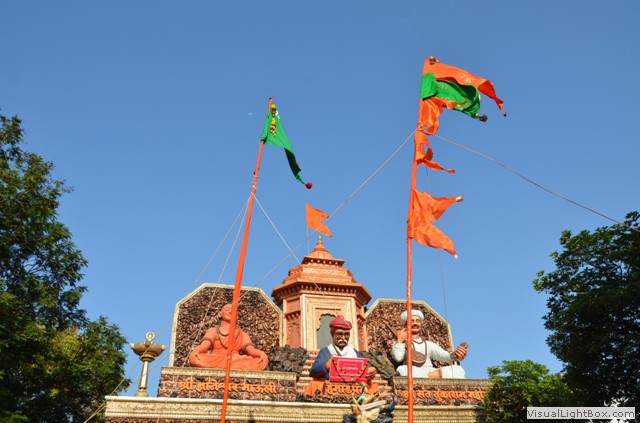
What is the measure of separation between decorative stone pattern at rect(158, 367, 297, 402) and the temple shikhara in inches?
0.9

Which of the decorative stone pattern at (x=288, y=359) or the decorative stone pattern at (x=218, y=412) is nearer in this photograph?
the decorative stone pattern at (x=218, y=412)

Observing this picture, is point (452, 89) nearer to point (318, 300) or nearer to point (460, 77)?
point (460, 77)

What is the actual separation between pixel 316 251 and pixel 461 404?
8.44m

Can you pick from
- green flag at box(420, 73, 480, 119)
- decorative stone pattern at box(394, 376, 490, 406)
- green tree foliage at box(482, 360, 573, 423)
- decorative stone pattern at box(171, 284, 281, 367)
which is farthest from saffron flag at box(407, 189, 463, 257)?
decorative stone pattern at box(171, 284, 281, 367)

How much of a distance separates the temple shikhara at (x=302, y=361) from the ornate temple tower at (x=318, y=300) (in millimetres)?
37

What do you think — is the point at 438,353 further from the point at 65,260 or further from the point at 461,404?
the point at 65,260

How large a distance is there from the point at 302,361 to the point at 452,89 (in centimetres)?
939

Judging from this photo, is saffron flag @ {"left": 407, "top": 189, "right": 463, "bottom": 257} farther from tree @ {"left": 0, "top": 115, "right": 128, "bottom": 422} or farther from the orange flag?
tree @ {"left": 0, "top": 115, "right": 128, "bottom": 422}

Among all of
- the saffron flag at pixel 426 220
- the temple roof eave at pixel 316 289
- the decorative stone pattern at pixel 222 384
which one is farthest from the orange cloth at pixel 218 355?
the saffron flag at pixel 426 220

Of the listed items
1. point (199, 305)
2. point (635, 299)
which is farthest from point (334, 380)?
point (635, 299)

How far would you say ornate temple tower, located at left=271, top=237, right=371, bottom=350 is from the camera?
62.4 ft

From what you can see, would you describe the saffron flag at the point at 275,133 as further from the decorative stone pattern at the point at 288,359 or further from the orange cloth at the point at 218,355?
the decorative stone pattern at the point at 288,359

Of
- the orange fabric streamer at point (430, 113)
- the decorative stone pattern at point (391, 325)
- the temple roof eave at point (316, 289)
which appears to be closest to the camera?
the orange fabric streamer at point (430, 113)

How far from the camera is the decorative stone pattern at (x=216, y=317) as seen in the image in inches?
724
